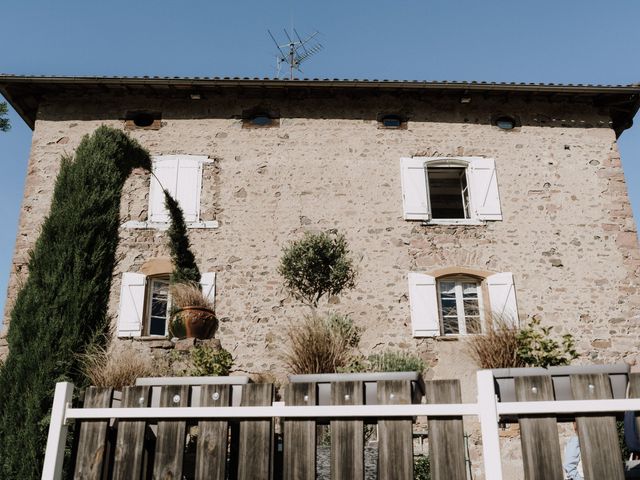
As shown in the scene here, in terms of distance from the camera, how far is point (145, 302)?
877 centimetres

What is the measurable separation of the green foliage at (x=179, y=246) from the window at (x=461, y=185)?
342 centimetres

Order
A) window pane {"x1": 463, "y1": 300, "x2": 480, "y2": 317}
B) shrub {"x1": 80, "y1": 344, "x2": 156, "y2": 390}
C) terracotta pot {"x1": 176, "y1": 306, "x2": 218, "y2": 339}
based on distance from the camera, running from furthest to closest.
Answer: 1. window pane {"x1": 463, "y1": 300, "x2": 480, "y2": 317}
2. terracotta pot {"x1": 176, "y1": 306, "x2": 218, "y2": 339}
3. shrub {"x1": 80, "y1": 344, "x2": 156, "y2": 390}

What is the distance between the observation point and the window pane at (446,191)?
10.1 m

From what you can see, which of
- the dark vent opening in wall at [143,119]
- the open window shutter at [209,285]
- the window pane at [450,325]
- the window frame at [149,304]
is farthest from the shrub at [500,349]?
the dark vent opening in wall at [143,119]

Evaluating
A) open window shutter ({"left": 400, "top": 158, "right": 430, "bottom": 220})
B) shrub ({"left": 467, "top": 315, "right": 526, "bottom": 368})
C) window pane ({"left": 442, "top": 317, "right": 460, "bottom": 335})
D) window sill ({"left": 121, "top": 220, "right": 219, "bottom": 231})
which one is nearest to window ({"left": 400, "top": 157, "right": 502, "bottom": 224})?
open window shutter ({"left": 400, "top": 158, "right": 430, "bottom": 220})

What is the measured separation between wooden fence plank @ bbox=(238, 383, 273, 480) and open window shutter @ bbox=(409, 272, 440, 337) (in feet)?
20.6

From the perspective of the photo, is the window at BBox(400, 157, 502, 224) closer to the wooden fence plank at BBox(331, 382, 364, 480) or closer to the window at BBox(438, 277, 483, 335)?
the window at BBox(438, 277, 483, 335)

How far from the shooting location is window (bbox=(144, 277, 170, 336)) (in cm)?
877

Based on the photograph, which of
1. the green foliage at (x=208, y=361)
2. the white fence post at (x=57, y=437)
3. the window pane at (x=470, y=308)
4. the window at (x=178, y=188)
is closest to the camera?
the white fence post at (x=57, y=437)

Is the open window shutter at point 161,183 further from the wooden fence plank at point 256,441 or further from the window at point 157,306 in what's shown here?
the wooden fence plank at point 256,441

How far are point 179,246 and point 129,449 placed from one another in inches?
257

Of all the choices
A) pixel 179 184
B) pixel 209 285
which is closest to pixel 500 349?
pixel 209 285

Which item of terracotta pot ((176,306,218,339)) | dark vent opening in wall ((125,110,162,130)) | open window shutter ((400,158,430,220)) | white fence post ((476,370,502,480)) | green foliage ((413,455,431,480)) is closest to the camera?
white fence post ((476,370,502,480))

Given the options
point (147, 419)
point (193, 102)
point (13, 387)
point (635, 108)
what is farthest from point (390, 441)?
point (635, 108)
